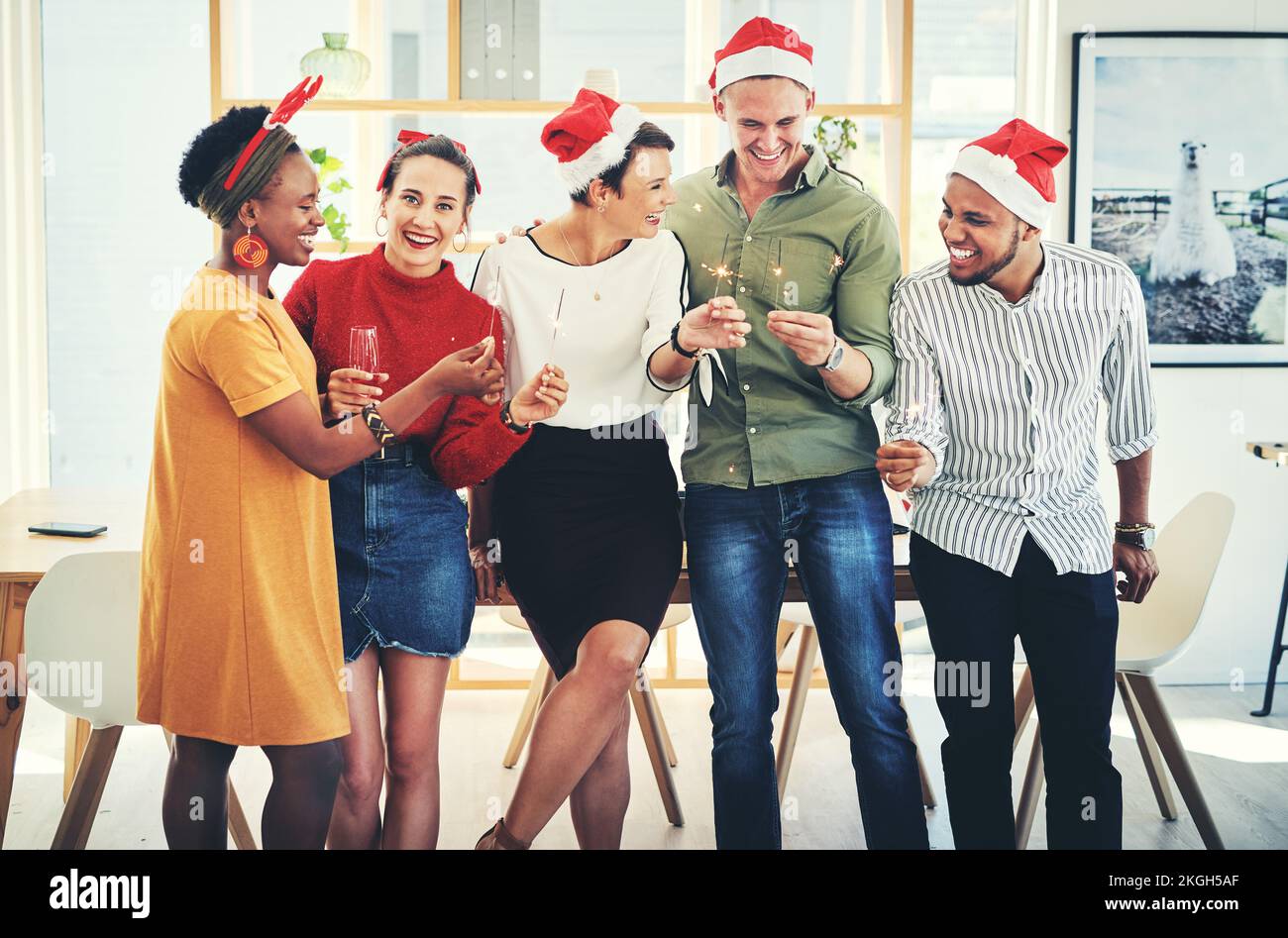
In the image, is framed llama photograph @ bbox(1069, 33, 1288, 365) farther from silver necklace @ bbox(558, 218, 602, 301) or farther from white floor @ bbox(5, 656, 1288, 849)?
silver necklace @ bbox(558, 218, 602, 301)

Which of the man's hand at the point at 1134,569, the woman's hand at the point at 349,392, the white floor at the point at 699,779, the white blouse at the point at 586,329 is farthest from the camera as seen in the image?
the white floor at the point at 699,779

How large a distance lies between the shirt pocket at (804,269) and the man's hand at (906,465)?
323 mm

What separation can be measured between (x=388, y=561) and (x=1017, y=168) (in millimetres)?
1330

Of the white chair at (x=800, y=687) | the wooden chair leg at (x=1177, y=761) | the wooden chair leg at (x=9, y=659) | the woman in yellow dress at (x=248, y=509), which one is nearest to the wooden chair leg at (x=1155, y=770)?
the wooden chair leg at (x=1177, y=761)

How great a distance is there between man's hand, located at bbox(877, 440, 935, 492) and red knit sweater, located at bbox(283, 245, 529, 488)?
25.7 inches

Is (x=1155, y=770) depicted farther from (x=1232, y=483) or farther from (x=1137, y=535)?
(x=1232, y=483)

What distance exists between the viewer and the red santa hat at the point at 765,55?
2262 mm

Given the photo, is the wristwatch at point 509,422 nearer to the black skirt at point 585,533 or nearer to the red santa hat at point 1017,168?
the black skirt at point 585,533

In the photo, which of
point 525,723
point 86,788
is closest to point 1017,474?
point 525,723

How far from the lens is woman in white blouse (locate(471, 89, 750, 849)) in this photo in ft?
7.15

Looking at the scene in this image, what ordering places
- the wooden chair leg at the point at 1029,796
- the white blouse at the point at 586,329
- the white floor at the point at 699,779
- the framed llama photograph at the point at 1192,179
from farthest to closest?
1. the framed llama photograph at the point at 1192,179
2. the white floor at the point at 699,779
3. the wooden chair leg at the point at 1029,796
4. the white blouse at the point at 586,329

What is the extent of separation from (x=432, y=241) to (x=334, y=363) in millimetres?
277
